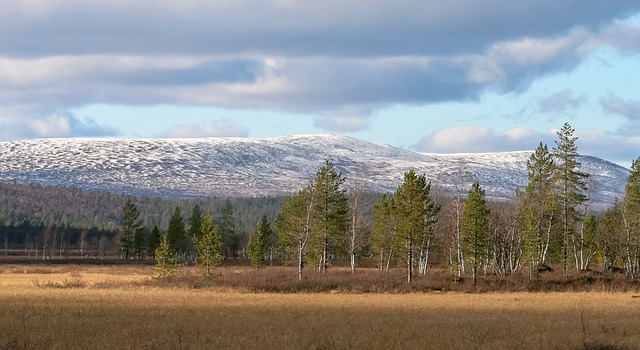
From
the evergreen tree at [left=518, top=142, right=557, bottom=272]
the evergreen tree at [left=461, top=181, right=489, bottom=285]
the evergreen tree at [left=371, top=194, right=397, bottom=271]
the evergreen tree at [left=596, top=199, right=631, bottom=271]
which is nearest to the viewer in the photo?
the evergreen tree at [left=461, top=181, right=489, bottom=285]

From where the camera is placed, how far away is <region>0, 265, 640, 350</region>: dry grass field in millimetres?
27891

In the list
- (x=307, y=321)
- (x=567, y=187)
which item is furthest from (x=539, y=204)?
(x=307, y=321)

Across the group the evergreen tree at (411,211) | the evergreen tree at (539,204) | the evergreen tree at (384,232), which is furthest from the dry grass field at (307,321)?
the evergreen tree at (384,232)

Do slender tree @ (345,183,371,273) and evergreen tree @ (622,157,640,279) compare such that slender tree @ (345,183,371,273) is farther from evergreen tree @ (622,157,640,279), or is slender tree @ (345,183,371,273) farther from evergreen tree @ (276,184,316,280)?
evergreen tree @ (622,157,640,279)

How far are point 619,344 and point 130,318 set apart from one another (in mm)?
19277

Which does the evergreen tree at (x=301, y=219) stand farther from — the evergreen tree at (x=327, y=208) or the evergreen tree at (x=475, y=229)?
the evergreen tree at (x=475, y=229)

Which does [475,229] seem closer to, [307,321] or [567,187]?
[567,187]

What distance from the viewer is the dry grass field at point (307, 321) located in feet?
91.5

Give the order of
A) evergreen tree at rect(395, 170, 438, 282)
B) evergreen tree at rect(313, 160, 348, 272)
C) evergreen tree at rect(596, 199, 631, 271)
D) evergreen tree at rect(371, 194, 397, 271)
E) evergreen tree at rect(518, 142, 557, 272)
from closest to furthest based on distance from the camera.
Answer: evergreen tree at rect(395, 170, 438, 282) → evergreen tree at rect(518, 142, 557, 272) → evergreen tree at rect(313, 160, 348, 272) → evergreen tree at rect(596, 199, 631, 271) → evergreen tree at rect(371, 194, 397, 271)

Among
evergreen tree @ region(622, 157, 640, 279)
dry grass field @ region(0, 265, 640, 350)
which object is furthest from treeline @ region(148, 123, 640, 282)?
dry grass field @ region(0, 265, 640, 350)

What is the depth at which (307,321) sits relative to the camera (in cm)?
3666

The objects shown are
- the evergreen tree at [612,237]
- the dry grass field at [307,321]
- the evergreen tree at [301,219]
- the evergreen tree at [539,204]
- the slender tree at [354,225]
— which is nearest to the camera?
the dry grass field at [307,321]

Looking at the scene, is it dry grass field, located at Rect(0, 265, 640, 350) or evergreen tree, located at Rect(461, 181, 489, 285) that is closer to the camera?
dry grass field, located at Rect(0, 265, 640, 350)

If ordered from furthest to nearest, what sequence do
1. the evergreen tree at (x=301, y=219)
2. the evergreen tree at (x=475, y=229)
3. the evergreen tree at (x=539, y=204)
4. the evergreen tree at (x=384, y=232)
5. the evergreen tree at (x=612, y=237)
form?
the evergreen tree at (x=384, y=232) < the evergreen tree at (x=612, y=237) < the evergreen tree at (x=539, y=204) < the evergreen tree at (x=301, y=219) < the evergreen tree at (x=475, y=229)
